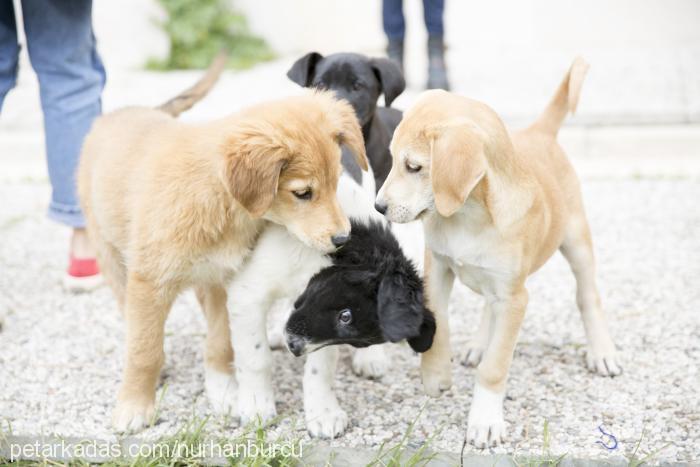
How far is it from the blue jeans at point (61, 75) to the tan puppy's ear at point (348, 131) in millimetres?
1819

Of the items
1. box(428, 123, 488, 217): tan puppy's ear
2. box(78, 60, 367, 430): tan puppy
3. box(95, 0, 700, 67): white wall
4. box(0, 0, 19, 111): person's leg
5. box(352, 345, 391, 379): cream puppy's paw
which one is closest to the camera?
box(428, 123, 488, 217): tan puppy's ear

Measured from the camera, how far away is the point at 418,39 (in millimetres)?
10680

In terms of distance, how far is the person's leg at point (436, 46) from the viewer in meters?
7.98

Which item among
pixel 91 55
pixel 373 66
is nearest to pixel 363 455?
pixel 373 66

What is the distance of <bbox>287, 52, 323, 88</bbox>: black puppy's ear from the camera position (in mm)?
4648

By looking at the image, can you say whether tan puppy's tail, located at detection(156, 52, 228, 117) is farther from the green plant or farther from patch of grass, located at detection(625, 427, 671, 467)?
the green plant

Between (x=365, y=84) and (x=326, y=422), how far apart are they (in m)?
1.89

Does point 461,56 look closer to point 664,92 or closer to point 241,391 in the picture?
point 664,92

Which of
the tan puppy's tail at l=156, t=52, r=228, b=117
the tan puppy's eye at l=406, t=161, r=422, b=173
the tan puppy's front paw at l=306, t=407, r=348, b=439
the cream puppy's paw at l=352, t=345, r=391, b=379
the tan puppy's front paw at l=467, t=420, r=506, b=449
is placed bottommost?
the cream puppy's paw at l=352, t=345, r=391, b=379

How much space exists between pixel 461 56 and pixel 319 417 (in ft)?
24.7

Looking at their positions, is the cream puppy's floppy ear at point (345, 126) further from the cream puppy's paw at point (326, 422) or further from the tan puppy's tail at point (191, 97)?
the tan puppy's tail at point (191, 97)

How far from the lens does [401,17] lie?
7.93 metres

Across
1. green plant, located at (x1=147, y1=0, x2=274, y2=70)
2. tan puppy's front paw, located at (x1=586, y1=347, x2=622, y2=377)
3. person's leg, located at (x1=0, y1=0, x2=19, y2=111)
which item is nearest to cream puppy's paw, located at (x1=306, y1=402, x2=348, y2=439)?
tan puppy's front paw, located at (x1=586, y1=347, x2=622, y2=377)

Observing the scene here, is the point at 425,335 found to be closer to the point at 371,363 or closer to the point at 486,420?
the point at 486,420
